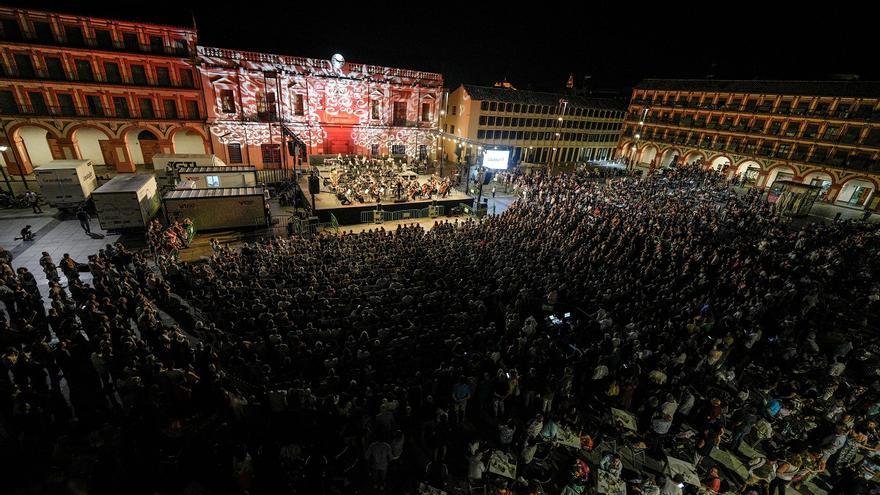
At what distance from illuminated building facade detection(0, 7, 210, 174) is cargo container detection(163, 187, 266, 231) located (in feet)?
51.6

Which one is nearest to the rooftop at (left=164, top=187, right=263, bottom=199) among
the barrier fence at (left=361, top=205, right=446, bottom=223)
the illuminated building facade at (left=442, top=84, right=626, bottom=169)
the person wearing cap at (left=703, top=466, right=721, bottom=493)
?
the barrier fence at (left=361, top=205, right=446, bottom=223)

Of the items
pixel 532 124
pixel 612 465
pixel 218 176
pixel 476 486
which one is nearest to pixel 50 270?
pixel 218 176

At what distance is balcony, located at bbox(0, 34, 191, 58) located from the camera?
82.2 feet

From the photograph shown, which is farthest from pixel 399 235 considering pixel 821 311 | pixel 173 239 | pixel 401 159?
pixel 401 159

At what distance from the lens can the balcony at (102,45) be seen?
986 inches

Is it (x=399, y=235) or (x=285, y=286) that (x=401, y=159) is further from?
(x=285, y=286)

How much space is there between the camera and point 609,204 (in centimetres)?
2419

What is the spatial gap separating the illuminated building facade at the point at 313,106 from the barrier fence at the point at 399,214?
10164 mm

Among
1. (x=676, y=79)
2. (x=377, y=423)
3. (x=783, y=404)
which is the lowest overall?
(x=783, y=404)

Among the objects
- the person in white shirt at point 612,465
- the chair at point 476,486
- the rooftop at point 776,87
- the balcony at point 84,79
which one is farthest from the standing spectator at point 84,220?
the rooftop at point 776,87

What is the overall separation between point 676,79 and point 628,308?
55.9 meters

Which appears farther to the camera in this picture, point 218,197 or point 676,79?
point 676,79

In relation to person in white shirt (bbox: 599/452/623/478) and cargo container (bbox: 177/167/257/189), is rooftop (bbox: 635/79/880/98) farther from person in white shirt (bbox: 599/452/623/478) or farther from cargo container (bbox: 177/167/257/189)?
cargo container (bbox: 177/167/257/189)

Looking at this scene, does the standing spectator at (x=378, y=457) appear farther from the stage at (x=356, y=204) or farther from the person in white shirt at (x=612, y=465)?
the stage at (x=356, y=204)
